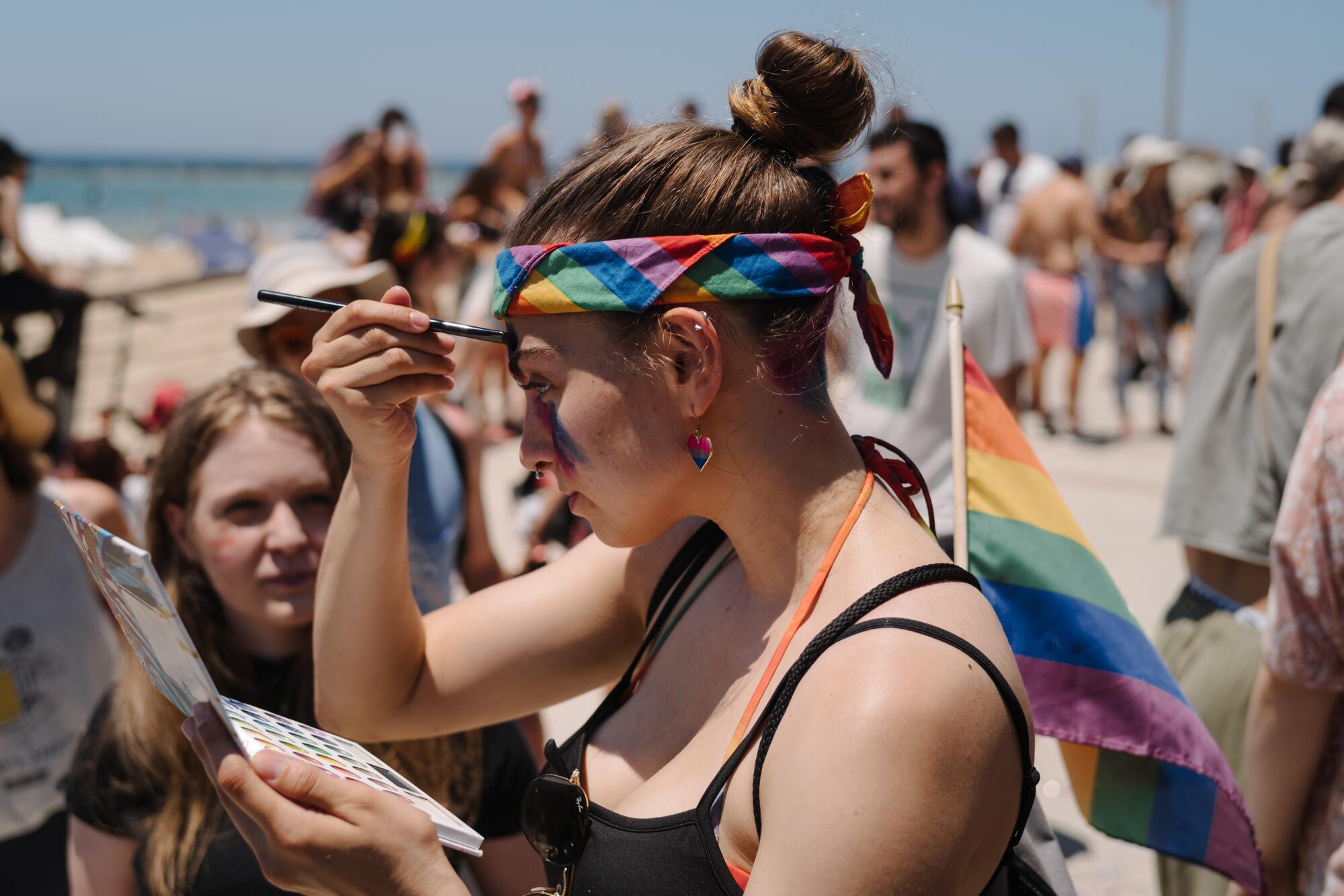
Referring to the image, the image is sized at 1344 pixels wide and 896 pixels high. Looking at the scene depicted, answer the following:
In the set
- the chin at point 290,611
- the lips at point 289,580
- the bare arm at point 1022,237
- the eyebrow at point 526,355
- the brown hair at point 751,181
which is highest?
the brown hair at point 751,181

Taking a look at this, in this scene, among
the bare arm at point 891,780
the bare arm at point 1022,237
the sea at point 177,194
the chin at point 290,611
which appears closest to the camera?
the bare arm at point 891,780

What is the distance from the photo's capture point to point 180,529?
7.43 ft

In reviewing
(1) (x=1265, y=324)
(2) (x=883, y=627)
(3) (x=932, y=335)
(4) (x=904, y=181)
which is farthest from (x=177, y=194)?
(2) (x=883, y=627)

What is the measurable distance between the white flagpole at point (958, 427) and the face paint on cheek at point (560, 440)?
59cm

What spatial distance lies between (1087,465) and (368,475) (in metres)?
7.68

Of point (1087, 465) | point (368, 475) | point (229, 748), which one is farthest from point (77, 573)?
point (1087, 465)

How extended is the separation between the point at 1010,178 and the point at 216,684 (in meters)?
10.8

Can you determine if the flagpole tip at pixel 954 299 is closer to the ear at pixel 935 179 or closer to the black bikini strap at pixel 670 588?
the black bikini strap at pixel 670 588

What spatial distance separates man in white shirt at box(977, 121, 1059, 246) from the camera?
37.3 ft

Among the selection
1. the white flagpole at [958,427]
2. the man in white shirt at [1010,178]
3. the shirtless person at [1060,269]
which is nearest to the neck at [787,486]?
the white flagpole at [958,427]

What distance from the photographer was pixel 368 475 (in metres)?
1.61

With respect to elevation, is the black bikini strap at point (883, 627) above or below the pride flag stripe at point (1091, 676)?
above

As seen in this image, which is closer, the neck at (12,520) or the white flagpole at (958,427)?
the white flagpole at (958,427)

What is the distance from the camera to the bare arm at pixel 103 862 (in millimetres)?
2020
